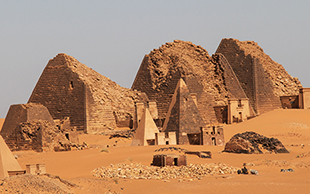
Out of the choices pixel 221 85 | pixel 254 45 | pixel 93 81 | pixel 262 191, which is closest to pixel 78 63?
pixel 93 81

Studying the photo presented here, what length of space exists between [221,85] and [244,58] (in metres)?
4.21

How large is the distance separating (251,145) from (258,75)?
25.6 metres

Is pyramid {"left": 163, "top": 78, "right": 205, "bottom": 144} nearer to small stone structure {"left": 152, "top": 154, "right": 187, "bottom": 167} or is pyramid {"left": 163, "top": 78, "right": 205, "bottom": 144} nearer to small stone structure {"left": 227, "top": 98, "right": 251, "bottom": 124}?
small stone structure {"left": 152, "top": 154, "right": 187, "bottom": 167}

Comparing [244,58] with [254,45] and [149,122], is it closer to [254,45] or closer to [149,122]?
[254,45]

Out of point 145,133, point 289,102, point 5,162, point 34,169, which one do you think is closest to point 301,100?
point 289,102

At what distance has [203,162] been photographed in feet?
58.1

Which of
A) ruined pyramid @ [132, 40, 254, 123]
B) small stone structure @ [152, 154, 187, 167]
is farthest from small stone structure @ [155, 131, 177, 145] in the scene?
ruined pyramid @ [132, 40, 254, 123]

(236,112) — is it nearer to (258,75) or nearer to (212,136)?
(258,75)

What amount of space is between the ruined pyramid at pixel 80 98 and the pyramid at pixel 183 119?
1086cm

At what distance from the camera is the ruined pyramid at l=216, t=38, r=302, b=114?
147 ft

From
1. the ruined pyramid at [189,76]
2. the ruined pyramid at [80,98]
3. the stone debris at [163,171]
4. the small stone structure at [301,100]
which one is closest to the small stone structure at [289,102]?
the small stone structure at [301,100]

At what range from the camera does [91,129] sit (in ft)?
114

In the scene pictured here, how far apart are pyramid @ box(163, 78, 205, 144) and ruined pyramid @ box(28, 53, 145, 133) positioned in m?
10.9

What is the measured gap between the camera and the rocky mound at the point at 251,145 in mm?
20828
